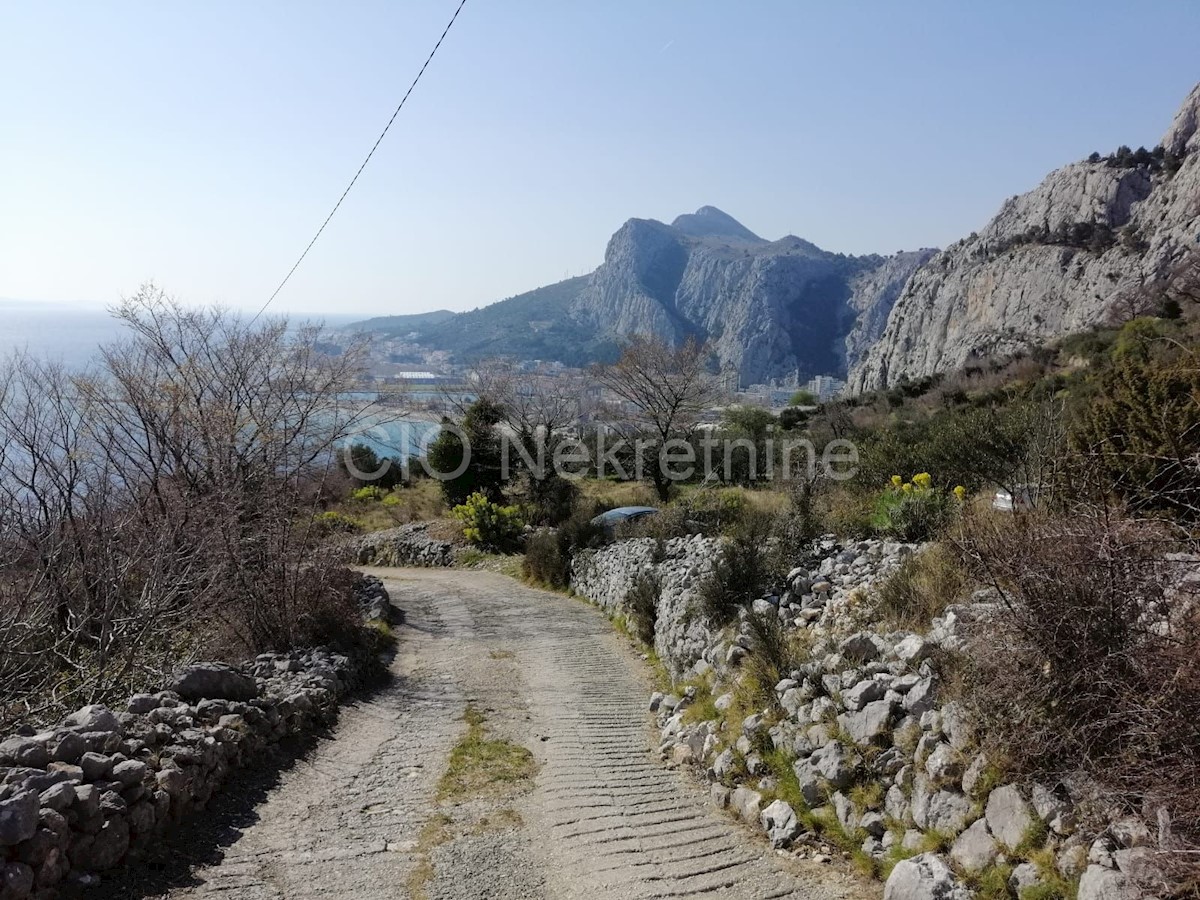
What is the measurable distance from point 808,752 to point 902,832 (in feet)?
3.94

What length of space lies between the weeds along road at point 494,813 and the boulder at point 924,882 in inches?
12.5

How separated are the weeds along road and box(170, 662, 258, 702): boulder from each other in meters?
0.83

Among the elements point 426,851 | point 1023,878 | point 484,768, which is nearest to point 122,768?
point 426,851

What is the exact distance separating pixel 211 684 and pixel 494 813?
107 inches

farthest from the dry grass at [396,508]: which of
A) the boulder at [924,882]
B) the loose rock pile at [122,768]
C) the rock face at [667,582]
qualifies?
the boulder at [924,882]

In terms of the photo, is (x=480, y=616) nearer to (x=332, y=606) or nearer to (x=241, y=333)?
(x=332, y=606)

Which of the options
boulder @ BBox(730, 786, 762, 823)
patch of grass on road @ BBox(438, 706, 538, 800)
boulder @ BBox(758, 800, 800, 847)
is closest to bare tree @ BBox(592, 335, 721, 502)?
patch of grass on road @ BBox(438, 706, 538, 800)

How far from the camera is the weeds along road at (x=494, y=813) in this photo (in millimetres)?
4742

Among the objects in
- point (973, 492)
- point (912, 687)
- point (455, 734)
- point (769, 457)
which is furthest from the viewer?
point (769, 457)

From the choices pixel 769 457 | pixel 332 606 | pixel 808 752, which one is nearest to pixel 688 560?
pixel 332 606

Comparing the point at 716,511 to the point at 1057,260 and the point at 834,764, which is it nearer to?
the point at 834,764

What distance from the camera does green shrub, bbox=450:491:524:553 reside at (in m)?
22.6

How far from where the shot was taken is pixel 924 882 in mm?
4039

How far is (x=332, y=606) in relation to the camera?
10.3m
